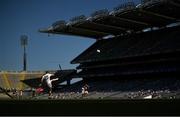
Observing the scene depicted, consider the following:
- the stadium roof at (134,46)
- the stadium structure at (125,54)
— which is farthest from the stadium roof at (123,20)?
the stadium roof at (134,46)

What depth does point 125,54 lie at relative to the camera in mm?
58188

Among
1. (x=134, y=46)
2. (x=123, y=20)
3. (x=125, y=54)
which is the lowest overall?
(x=125, y=54)

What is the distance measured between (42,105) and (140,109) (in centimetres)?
266

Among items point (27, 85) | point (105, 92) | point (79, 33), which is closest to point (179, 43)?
point (105, 92)

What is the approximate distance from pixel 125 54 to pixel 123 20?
A: 5.37 meters

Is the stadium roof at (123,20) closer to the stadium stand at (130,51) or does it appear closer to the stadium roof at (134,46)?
the stadium stand at (130,51)

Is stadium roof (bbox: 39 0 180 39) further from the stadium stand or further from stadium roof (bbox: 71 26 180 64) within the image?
stadium roof (bbox: 71 26 180 64)

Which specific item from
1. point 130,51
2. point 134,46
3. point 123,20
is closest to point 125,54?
point 130,51

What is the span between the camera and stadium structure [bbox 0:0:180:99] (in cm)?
5006

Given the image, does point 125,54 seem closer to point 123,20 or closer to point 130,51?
point 130,51

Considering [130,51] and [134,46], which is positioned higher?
[134,46]

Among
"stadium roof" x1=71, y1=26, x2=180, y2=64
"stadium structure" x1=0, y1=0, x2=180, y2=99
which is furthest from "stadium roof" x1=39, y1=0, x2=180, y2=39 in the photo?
"stadium roof" x1=71, y1=26, x2=180, y2=64

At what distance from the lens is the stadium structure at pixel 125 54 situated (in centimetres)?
5006

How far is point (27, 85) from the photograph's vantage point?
7200 centimetres
